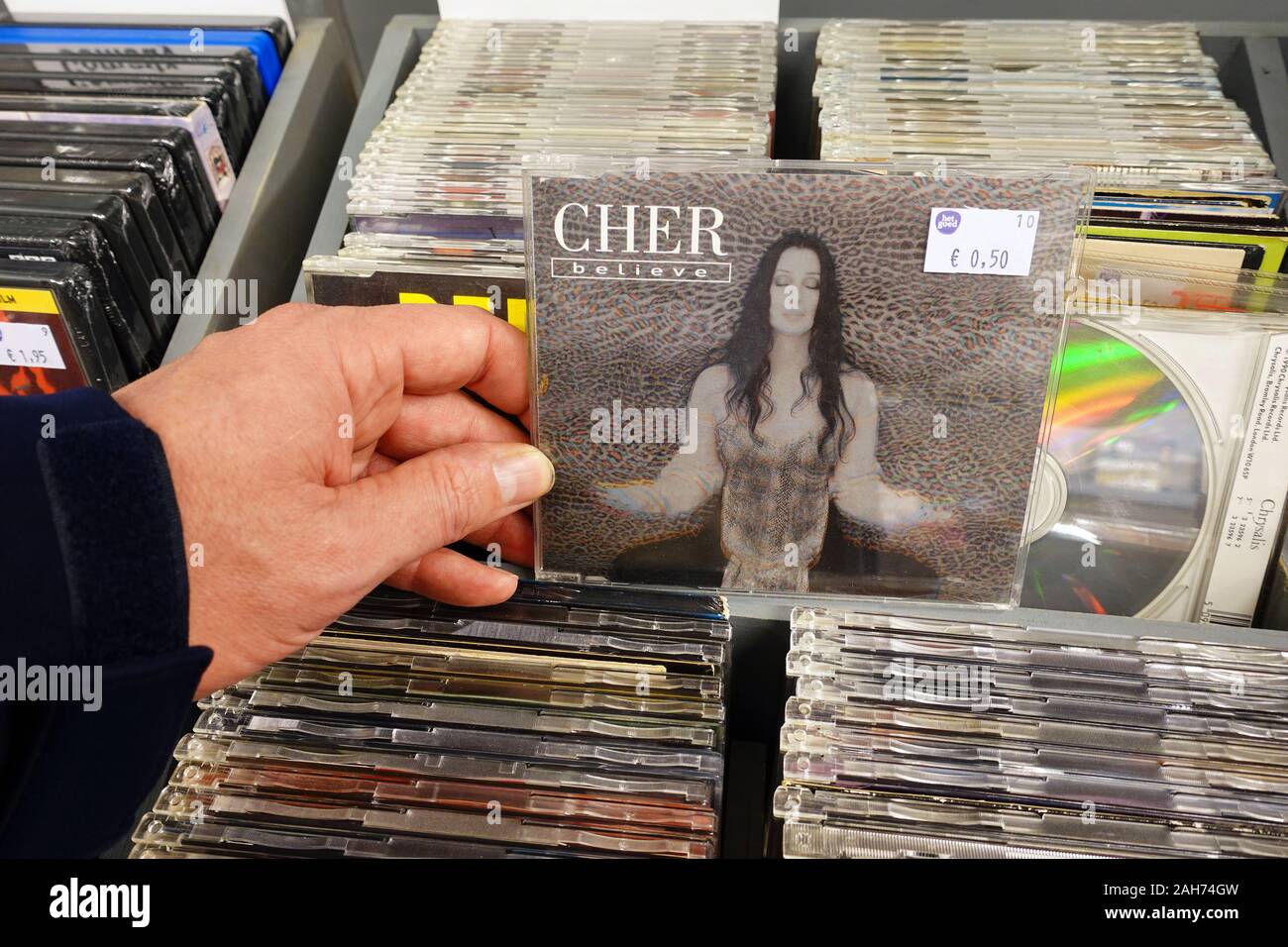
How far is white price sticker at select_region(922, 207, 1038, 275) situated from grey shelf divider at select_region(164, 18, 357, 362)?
0.94 meters

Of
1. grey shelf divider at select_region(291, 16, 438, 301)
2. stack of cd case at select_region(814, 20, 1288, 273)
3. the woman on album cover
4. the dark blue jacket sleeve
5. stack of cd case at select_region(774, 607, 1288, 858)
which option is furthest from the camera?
grey shelf divider at select_region(291, 16, 438, 301)

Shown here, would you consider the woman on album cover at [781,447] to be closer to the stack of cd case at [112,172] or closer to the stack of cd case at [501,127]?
the stack of cd case at [501,127]

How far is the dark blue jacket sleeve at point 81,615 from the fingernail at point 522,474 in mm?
337

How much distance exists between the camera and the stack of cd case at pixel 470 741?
999 millimetres

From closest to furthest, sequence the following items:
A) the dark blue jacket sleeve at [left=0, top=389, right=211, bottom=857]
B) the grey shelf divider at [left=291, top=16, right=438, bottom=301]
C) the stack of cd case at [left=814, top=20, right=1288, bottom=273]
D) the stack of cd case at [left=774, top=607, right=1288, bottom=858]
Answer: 1. the dark blue jacket sleeve at [left=0, top=389, right=211, bottom=857]
2. the stack of cd case at [left=774, top=607, right=1288, bottom=858]
3. the stack of cd case at [left=814, top=20, right=1288, bottom=273]
4. the grey shelf divider at [left=291, top=16, right=438, bottom=301]

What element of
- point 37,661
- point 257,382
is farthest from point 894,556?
point 37,661

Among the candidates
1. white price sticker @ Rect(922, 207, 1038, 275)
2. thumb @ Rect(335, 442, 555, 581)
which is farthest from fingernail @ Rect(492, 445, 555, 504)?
white price sticker @ Rect(922, 207, 1038, 275)

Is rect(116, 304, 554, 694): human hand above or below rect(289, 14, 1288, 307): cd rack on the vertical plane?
below

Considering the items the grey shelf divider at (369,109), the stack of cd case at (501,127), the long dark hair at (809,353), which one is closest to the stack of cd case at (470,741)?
the long dark hair at (809,353)

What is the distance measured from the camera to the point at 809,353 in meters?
1.11

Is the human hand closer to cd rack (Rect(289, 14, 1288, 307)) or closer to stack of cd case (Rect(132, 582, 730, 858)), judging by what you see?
stack of cd case (Rect(132, 582, 730, 858))

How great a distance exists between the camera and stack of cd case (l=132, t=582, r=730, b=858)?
1.00 m

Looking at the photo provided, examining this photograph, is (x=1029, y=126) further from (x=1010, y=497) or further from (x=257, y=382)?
(x=257, y=382)

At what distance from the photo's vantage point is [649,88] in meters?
1.41
